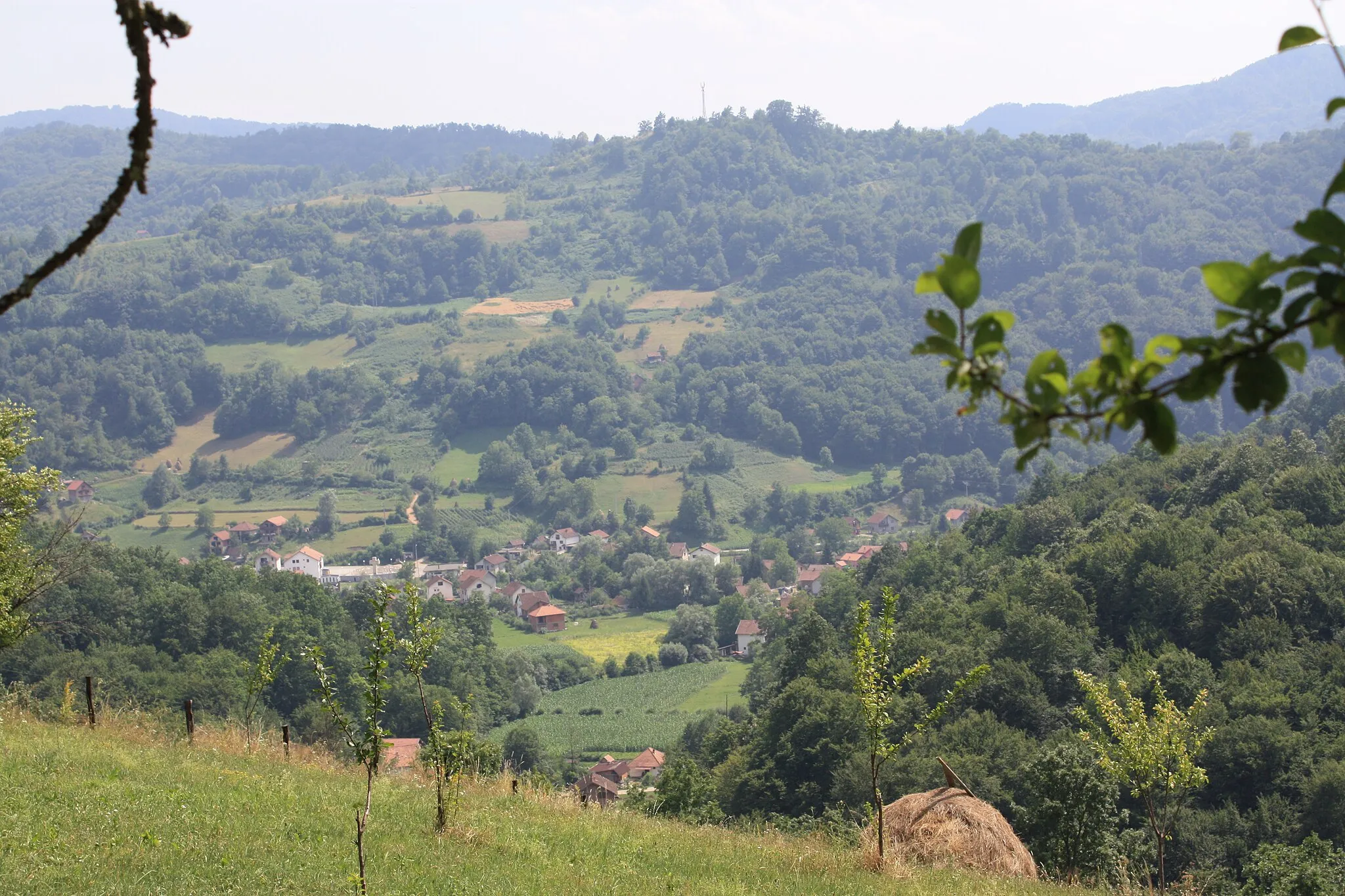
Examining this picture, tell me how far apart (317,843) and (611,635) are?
59.1 meters

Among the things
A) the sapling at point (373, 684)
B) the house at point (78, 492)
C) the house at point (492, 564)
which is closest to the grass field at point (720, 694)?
the house at point (492, 564)

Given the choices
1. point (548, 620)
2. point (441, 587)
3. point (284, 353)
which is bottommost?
point (548, 620)

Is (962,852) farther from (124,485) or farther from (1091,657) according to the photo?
(124,485)

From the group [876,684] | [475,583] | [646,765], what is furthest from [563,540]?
[876,684]

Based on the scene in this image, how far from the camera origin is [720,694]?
5178 cm

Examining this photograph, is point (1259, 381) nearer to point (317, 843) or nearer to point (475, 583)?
point (317, 843)

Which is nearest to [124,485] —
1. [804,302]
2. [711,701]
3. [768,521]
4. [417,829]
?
[768,521]

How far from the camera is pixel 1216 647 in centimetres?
2770

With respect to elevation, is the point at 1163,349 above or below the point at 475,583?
above

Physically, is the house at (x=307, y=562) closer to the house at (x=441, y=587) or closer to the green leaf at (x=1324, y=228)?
the house at (x=441, y=587)

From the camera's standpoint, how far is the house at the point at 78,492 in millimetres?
86438

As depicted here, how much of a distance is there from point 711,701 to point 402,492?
48.9 meters

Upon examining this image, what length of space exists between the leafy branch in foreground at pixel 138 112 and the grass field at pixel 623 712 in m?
40.3

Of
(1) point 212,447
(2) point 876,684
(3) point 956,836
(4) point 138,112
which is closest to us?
(4) point 138,112
